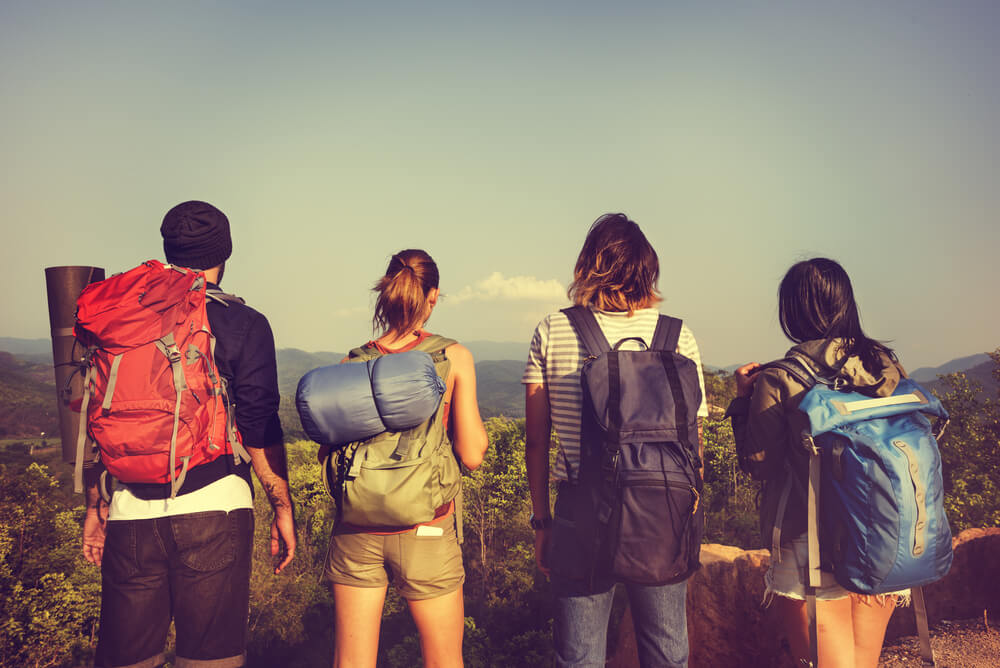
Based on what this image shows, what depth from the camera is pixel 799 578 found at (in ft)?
8.49

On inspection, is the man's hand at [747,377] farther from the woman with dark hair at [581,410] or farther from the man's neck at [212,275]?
the man's neck at [212,275]

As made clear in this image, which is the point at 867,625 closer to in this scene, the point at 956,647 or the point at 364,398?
the point at 364,398

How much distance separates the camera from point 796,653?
2664 millimetres

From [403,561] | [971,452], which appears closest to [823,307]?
[403,561]

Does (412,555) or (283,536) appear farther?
(283,536)

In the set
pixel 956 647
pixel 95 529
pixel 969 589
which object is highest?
pixel 95 529

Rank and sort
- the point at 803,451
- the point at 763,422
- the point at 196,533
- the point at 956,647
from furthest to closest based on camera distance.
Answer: the point at 956,647 < the point at 763,422 < the point at 803,451 < the point at 196,533

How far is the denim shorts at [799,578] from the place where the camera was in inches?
101

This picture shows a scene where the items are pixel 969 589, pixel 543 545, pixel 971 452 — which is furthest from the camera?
pixel 971 452

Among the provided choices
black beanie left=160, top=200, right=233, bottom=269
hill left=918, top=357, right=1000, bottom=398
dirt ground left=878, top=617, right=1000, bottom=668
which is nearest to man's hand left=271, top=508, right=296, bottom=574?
black beanie left=160, top=200, right=233, bottom=269

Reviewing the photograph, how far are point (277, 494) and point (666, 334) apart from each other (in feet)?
6.42

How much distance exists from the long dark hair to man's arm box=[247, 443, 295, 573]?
2580 mm

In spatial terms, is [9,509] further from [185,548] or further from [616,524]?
[616,524]

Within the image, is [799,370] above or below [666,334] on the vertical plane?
below
